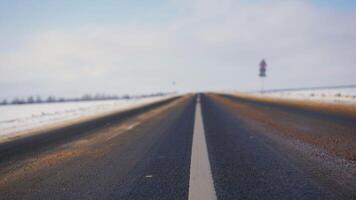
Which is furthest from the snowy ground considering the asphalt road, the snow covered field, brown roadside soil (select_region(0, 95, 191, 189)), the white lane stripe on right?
the snow covered field

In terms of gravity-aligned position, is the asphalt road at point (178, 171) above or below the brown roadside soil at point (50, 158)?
above

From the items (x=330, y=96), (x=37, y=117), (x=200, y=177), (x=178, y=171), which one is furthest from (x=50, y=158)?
(x=330, y=96)

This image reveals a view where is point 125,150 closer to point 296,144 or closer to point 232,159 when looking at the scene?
point 232,159

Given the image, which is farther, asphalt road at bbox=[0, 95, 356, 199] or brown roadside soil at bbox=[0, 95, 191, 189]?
brown roadside soil at bbox=[0, 95, 191, 189]

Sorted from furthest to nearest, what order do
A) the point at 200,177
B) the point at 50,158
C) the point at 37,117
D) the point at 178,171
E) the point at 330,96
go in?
the point at 330,96
the point at 37,117
the point at 50,158
the point at 178,171
the point at 200,177

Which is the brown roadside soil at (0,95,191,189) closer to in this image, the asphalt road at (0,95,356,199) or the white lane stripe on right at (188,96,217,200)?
the asphalt road at (0,95,356,199)

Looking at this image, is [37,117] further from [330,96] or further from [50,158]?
[330,96]

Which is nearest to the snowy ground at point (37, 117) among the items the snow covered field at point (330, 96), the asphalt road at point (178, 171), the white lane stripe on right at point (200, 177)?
the asphalt road at point (178, 171)

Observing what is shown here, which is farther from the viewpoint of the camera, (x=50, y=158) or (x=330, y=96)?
(x=330, y=96)

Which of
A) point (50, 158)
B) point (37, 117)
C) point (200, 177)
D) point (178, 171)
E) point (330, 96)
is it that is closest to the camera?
point (200, 177)

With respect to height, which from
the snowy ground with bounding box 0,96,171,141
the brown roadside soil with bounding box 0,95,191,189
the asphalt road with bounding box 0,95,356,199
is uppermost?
the asphalt road with bounding box 0,95,356,199

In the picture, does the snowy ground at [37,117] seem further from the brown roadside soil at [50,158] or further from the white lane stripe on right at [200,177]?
the white lane stripe on right at [200,177]

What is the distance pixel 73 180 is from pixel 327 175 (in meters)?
3.30

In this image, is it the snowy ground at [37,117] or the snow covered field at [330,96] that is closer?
the snowy ground at [37,117]
